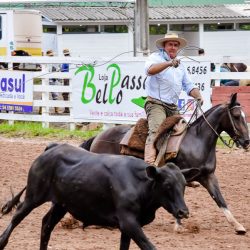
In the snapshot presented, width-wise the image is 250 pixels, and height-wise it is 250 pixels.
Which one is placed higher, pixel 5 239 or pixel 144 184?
pixel 144 184

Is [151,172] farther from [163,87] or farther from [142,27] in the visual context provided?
[142,27]

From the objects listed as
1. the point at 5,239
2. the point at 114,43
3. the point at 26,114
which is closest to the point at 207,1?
the point at 114,43

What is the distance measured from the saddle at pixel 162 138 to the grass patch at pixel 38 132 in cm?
737

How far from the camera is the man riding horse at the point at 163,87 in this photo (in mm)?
9797

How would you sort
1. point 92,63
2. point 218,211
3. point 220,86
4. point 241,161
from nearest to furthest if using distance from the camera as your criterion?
point 218,211 → point 241,161 → point 220,86 → point 92,63

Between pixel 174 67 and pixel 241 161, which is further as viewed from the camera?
pixel 241 161

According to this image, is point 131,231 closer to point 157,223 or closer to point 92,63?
point 157,223

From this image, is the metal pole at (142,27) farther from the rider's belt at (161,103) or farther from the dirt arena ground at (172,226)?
the rider's belt at (161,103)

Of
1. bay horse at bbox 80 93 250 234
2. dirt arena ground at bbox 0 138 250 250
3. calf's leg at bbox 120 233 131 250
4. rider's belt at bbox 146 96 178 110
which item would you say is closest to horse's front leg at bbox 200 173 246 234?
bay horse at bbox 80 93 250 234

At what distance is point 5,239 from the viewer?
24.9ft

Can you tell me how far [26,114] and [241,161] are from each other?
6416 mm

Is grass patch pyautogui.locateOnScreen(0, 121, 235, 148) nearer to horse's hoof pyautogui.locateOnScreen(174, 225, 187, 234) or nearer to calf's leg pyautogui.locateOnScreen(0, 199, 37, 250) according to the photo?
horse's hoof pyautogui.locateOnScreen(174, 225, 187, 234)

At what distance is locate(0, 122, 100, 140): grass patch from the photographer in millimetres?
17797

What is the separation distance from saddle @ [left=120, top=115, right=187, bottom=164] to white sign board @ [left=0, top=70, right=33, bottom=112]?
9.47m
